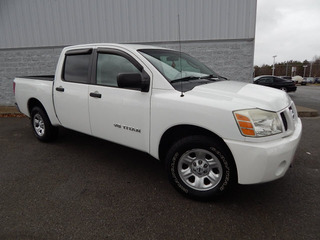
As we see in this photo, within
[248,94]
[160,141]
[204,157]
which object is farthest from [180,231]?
[248,94]

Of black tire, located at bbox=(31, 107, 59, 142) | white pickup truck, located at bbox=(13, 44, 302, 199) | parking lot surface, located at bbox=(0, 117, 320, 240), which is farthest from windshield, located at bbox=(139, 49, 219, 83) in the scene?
black tire, located at bbox=(31, 107, 59, 142)

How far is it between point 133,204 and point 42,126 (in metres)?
3.03

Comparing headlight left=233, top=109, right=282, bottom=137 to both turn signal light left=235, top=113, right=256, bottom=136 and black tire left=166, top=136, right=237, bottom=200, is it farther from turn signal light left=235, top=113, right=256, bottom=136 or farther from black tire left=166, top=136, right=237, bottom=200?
black tire left=166, top=136, right=237, bottom=200

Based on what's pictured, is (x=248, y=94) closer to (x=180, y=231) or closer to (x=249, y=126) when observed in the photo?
(x=249, y=126)

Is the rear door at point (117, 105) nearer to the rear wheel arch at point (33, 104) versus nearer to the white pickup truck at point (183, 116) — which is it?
the white pickup truck at point (183, 116)

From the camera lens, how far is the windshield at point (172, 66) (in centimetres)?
275

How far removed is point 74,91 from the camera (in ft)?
11.3

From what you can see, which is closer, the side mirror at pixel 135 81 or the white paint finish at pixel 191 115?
the white paint finish at pixel 191 115

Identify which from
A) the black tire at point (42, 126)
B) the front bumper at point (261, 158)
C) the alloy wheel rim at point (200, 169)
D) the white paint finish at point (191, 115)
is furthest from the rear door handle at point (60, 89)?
the front bumper at point (261, 158)

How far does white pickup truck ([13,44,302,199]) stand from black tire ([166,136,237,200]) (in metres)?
0.01

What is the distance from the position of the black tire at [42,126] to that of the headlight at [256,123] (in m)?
3.69

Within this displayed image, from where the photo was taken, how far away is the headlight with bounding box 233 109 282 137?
81.1 inches

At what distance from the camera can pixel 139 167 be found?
339 cm

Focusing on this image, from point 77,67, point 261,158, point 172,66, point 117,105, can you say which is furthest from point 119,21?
point 261,158
